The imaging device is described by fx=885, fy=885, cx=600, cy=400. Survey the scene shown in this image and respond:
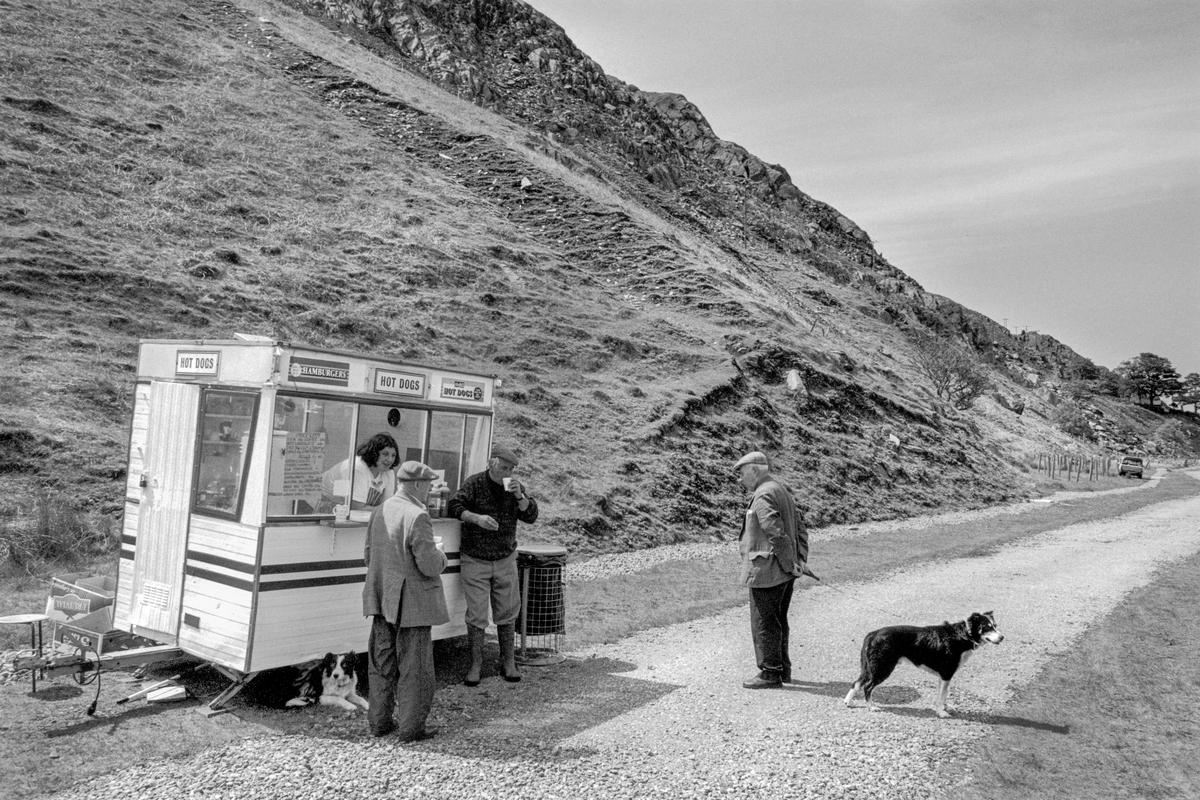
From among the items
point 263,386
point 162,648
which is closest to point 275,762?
point 162,648

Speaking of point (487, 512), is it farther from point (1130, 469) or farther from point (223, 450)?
point (1130, 469)

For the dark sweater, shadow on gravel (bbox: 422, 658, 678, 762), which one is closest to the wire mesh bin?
shadow on gravel (bbox: 422, 658, 678, 762)

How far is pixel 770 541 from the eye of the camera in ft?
27.5

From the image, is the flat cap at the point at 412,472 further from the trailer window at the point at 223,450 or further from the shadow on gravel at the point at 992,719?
the shadow on gravel at the point at 992,719

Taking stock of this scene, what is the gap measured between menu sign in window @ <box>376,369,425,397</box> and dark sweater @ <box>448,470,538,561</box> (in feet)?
3.41

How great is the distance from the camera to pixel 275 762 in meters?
6.25

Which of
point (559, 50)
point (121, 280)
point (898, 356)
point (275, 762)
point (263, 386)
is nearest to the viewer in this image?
point (275, 762)

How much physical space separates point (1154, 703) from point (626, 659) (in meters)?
5.04

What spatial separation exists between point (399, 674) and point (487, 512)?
6.53ft

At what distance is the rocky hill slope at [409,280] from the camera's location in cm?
1858

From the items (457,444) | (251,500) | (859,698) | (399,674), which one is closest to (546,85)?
(457,444)

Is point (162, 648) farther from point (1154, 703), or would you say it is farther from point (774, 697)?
point (1154, 703)

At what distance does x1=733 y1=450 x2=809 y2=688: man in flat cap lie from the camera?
27.4 feet

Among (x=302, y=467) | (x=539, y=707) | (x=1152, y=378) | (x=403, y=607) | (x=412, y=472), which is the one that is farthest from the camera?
(x=1152, y=378)
